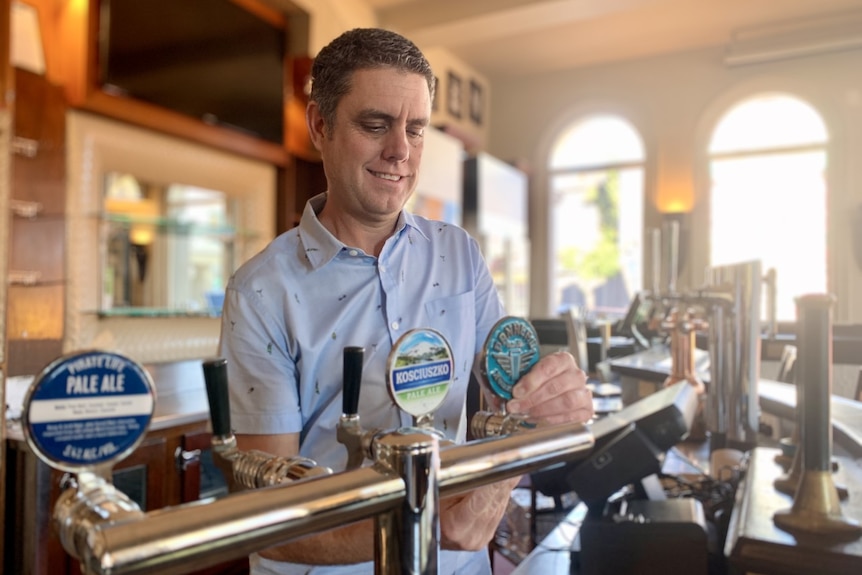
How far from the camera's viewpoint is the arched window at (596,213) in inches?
253

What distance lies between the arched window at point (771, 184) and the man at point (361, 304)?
4636 millimetres

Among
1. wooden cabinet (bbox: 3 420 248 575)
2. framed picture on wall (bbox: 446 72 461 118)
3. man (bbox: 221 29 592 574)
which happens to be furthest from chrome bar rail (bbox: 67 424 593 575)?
framed picture on wall (bbox: 446 72 461 118)

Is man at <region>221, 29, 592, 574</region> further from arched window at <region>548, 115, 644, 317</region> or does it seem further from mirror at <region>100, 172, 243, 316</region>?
arched window at <region>548, 115, 644, 317</region>

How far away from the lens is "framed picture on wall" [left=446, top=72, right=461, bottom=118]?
578 centimetres

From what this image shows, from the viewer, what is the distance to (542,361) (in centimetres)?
60

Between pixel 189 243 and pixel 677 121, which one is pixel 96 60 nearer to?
pixel 189 243

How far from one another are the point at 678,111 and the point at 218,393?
20.7ft

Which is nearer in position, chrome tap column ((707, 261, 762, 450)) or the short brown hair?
the short brown hair

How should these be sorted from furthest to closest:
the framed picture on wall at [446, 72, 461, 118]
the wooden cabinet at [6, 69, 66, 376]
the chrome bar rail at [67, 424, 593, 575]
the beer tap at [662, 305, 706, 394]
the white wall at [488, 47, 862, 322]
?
the framed picture on wall at [446, 72, 461, 118] < the white wall at [488, 47, 862, 322] < the wooden cabinet at [6, 69, 66, 376] < the beer tap at [662, 305, 706, 394] < the chrome bar rail at [67, 424, 593, 575]

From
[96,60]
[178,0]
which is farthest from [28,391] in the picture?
[178,0]

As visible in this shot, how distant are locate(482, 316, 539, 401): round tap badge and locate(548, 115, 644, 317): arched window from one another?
5.91 metres

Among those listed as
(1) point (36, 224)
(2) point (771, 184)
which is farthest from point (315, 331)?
(2) point (771, 184)

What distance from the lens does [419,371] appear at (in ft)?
1.56

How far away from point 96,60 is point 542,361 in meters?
2.68
